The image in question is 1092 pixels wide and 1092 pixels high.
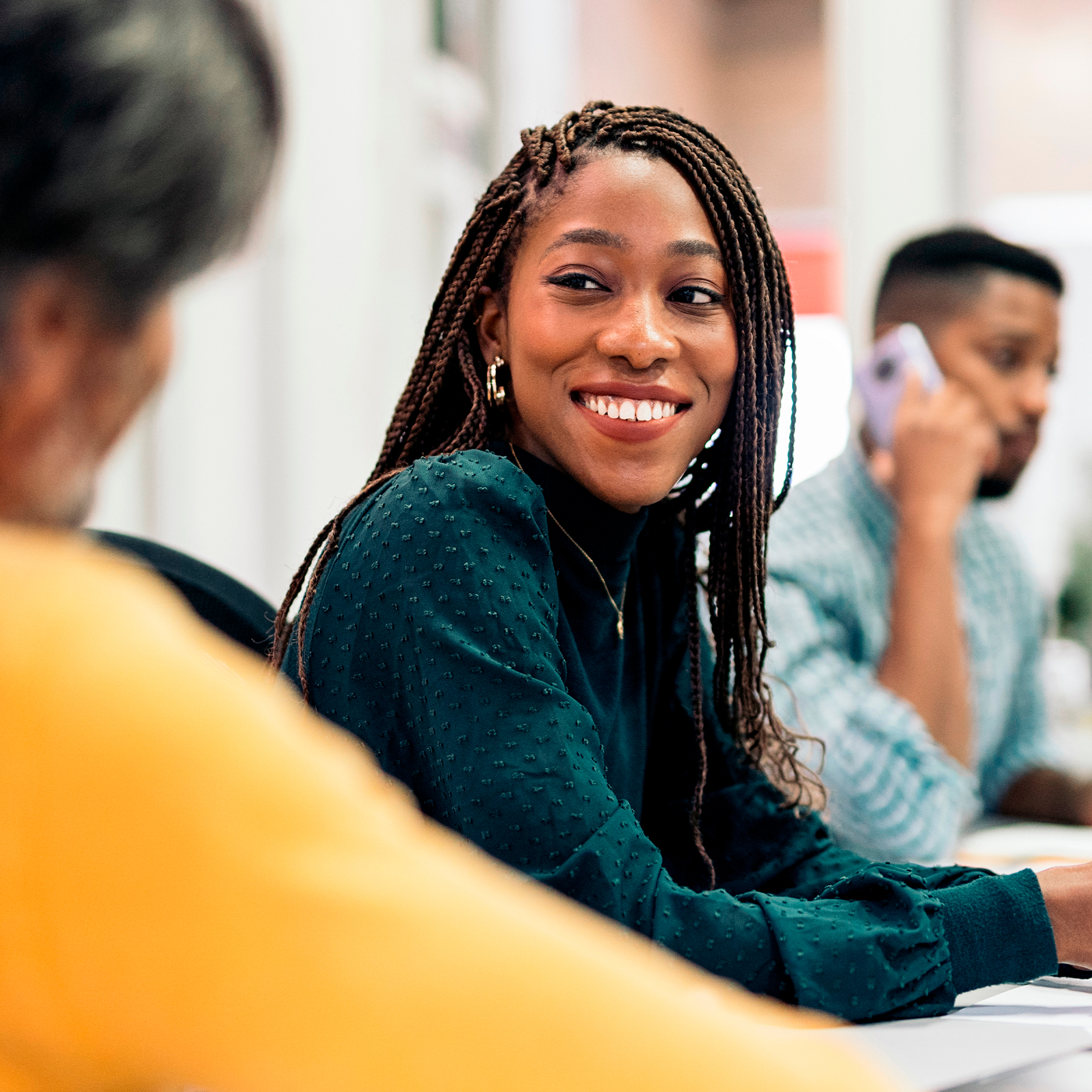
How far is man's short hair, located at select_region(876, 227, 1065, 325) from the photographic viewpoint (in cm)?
192

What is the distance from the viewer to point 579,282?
3.08ft

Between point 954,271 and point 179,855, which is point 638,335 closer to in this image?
point 179,855

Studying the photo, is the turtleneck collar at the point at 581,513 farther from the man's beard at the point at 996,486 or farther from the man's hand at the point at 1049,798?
the man's beard at the point at 996,486

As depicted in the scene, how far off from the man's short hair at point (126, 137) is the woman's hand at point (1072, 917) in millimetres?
650

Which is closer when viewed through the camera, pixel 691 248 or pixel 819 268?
pixel 691 248

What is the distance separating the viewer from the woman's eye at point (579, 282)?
937 millimetres

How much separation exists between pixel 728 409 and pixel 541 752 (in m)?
0.39

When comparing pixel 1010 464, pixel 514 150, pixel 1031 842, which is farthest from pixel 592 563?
pixel 514 150

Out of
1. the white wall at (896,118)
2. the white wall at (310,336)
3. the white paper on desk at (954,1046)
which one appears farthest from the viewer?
the white wall at (896,118)

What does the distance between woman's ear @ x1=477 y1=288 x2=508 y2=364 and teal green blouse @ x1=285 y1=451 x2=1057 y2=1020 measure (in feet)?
0.40

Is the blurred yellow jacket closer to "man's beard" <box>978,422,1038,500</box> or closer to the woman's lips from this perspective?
the woman's lips

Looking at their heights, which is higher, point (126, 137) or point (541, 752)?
point (126, 137)

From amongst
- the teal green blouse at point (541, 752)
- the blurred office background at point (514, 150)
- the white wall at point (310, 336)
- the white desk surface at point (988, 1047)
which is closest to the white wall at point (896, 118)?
the blurred office background at point (514, 150)

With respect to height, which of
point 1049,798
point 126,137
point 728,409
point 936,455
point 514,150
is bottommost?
point 1049,798
